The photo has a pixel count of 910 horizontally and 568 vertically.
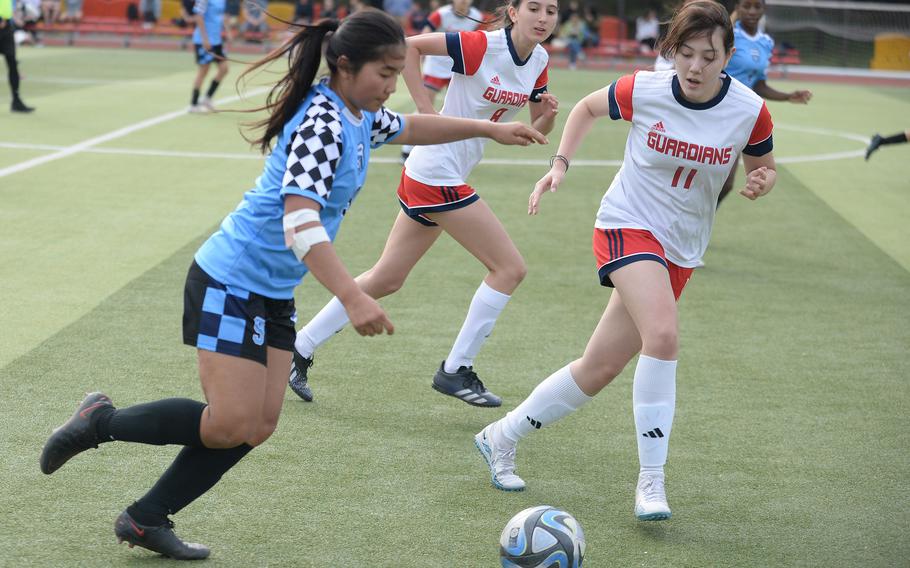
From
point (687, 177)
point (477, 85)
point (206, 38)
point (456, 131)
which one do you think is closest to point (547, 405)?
point (687, 177)

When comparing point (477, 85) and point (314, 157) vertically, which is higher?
point (314, 157)

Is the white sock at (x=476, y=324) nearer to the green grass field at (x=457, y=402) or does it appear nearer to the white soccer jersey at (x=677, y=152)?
the green grass field at (x=457, y=402)

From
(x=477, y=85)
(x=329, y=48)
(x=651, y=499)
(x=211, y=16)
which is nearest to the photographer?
(x=329, y=48)

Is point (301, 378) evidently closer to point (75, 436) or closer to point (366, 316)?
point (75, 436)

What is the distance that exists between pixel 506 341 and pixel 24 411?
3.03 m

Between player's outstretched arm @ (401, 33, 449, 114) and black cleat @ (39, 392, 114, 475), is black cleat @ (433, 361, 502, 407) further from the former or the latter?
black cleat @ (39, 392, 114, 475)

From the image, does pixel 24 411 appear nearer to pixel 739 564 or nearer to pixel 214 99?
pixel 739 564

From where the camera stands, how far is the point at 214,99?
19422 mm

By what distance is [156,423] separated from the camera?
12.9ft

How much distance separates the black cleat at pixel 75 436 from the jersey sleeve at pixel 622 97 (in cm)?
245

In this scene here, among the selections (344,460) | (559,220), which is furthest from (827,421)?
(559,220)

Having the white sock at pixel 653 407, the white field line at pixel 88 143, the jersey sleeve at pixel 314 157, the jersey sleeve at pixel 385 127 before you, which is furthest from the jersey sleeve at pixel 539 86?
the white field line at pixel 88 143

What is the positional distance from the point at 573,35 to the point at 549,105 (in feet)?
88.0

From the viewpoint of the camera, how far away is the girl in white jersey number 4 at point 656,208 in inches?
176
